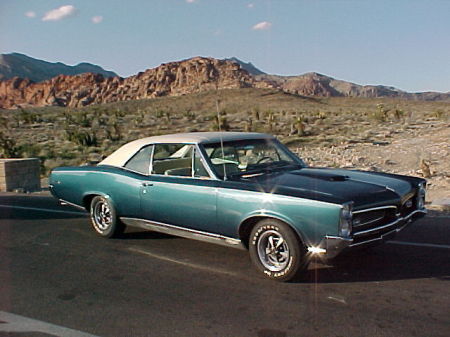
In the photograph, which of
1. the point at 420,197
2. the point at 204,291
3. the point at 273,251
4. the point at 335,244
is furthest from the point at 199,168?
the point at 420,197

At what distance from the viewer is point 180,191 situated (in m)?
6.02

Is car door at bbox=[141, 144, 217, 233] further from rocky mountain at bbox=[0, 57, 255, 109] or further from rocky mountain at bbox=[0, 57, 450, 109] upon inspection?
rocky mountain at bbox=[0, 57, 255, 109]

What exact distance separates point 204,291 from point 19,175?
9.12m

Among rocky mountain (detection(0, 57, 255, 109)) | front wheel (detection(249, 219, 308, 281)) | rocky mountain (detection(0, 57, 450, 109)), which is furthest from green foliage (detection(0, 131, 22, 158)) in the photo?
rocky mountain (detection(0, 57, 255, 109))

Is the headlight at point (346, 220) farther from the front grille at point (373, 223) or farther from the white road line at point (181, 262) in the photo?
the white road line at point (181, 262)

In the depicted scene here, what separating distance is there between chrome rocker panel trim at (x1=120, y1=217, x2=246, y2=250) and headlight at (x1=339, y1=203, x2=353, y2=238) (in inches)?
46.0

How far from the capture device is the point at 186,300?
16.0 ft

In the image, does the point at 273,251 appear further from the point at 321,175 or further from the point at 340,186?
the point at 321,175

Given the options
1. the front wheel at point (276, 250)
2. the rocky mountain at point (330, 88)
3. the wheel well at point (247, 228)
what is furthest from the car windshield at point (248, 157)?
the rocky mountain at point (330, 88)

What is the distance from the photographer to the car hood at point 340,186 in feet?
16.5

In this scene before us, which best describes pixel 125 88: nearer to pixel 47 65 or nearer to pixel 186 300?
pixel 47 65

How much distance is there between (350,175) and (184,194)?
1.86 m

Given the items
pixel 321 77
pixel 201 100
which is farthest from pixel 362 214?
pixel 321 77

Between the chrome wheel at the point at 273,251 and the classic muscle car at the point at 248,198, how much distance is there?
0.03 feet
